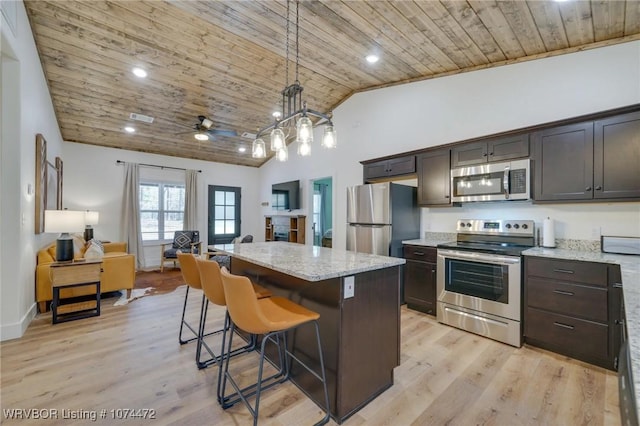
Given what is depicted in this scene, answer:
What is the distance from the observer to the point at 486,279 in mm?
2928

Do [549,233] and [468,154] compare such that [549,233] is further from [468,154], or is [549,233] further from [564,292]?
[468,154]

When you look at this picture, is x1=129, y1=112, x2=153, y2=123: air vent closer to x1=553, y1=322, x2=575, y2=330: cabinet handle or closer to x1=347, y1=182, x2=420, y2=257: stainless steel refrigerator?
x1=347, y1=182, x2=420, y2=257: stainless steel refrigerator

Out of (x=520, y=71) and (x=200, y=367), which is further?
(x=520, y=71)

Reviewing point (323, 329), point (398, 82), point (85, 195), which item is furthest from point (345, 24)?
point (85, 195)

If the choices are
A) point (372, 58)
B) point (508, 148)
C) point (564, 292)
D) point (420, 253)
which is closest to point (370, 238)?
point (420, 253)

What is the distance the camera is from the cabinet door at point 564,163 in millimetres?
2584

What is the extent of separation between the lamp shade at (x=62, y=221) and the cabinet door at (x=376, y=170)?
12.8 feet

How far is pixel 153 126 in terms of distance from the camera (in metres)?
5.34

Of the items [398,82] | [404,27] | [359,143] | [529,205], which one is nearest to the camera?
[404,27]

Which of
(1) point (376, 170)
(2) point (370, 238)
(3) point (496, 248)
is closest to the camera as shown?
(3) point (496, 248)

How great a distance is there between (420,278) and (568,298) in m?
1.42

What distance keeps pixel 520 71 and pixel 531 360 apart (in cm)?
305

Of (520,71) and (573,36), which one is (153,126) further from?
(573,36)

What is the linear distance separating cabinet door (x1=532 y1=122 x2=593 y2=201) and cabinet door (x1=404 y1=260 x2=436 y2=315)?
139 cm
